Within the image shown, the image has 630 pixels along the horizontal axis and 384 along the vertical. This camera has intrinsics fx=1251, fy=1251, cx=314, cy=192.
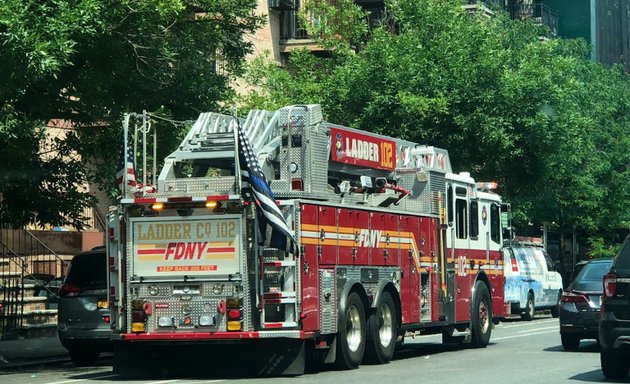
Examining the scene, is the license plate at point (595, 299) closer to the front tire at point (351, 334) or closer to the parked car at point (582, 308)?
the parked car at point (582, 308)

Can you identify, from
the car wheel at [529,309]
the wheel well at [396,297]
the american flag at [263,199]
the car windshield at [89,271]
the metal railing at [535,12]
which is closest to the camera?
the american flag at [263,199]

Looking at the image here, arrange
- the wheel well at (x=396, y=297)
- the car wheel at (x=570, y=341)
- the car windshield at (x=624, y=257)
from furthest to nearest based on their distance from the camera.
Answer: the car wheel at (x=570, y=341) → the wheel well at (x=396, y=297) → the car windshield at (x=624, y=257)

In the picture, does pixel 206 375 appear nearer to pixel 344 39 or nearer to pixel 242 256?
pixel 242 256

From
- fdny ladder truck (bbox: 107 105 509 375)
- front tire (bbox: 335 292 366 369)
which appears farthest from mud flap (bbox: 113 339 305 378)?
front tire (bbox: 335 292 366 369)

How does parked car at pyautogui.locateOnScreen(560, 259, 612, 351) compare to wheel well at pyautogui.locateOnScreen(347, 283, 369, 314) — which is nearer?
wheel well at pyautogui.locateOnScreen(347, 283, 369, 314)

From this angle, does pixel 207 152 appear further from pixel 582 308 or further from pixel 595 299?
pixel 595 299

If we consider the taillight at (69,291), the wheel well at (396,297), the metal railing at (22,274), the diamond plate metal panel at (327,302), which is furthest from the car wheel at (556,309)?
the diamond plate metal panel at (327,302)

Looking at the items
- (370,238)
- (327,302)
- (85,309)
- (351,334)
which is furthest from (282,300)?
(85,309)

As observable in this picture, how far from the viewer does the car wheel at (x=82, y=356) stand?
20234 mm

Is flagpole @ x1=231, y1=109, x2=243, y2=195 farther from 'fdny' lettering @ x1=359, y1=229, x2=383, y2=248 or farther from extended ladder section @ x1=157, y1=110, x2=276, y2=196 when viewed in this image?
'fdny' lettering @ x1=359, y1=229, x2=383, y2=248

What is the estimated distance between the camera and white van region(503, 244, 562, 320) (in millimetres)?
34688

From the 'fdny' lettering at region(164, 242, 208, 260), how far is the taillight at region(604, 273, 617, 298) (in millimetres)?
4997

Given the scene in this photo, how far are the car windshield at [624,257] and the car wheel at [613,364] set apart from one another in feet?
3.52

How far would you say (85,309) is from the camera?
19750 mm
